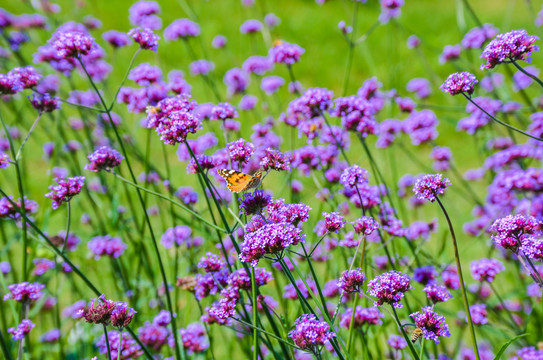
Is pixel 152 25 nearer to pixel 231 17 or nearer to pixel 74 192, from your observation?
pixel 74 192

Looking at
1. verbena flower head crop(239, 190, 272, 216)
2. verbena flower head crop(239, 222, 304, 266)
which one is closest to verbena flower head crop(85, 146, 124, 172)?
verbena flower head crop(239, 190, 272, 216)

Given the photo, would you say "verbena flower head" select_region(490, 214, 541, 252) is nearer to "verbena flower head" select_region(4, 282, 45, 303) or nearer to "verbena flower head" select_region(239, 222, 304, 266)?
"verbena flower head" select_region(239, 222, 304, 266)

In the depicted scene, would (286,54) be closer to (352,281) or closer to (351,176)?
(351,176)

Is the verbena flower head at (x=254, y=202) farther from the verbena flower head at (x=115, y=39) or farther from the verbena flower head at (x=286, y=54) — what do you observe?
the verbena flower head at (x=115, y=39)

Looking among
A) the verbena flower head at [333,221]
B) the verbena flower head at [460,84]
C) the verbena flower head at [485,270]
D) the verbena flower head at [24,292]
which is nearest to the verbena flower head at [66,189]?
the verbena flower head at [24,292]

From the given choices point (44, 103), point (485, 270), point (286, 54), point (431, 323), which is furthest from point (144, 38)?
point (485, 270)

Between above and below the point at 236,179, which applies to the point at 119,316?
below
